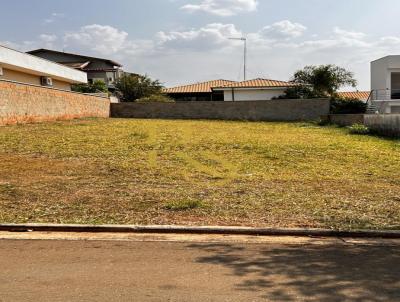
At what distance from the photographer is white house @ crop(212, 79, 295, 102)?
43719mm

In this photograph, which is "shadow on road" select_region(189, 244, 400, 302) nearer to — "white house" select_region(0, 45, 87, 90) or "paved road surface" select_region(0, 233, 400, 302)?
"paved road surface" select_region(0, 233, 400, 302)

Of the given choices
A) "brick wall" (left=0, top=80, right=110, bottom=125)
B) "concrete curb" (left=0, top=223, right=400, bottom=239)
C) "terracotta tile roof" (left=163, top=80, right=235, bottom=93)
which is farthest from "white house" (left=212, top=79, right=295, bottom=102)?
"concrete curb" (left=0, top=223, right=400, bottom=239)

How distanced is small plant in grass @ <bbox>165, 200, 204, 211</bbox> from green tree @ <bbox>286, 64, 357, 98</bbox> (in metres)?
32.9

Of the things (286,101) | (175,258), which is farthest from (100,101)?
(175,258)

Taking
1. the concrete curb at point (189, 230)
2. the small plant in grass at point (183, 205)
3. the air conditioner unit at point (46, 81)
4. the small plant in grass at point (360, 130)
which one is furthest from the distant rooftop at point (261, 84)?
the concrete curb at point (189, 230)

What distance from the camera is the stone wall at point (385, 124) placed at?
22.2 m

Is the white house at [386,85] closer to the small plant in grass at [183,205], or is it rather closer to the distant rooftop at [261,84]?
the distant rooftop at [261,84]

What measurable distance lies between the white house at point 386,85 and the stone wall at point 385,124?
28.6ft

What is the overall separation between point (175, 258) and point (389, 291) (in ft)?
7.61

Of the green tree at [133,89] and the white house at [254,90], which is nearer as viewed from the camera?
the white house at [254,90]

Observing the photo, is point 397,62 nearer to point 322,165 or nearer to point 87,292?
point 322,165

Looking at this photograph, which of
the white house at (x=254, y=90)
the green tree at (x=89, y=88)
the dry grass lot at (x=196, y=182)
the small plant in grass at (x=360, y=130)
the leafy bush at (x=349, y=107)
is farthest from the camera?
the green tree at (x=89, y=88)

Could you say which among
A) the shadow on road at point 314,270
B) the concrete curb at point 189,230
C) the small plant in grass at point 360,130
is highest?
the small plant in grass at point 360,130

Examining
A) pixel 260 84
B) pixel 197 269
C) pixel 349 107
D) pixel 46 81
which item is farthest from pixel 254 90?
pixel 197 269
